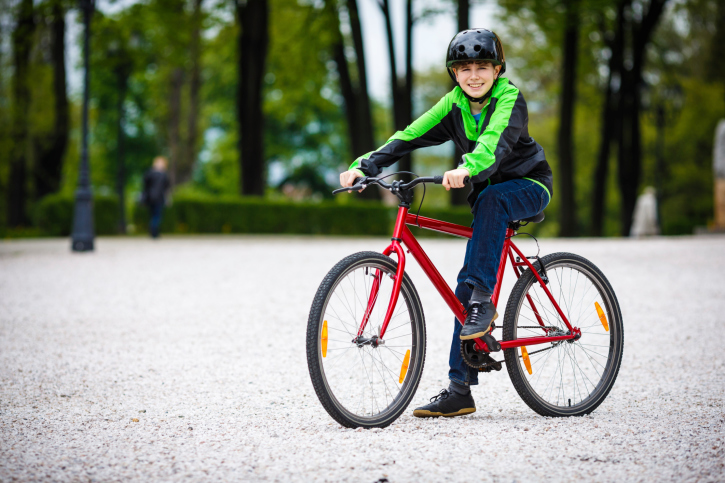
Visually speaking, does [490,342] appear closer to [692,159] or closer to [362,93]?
[362,93]

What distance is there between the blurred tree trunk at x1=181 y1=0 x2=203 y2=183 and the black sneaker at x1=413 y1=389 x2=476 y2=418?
22838 mm

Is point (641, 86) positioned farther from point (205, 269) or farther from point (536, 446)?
point (536, 446)

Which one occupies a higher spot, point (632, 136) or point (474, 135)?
point (632, 136)

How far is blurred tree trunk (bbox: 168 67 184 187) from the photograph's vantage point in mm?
32594

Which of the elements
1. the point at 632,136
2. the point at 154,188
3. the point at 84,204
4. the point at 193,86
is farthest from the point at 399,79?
the point at 193,86

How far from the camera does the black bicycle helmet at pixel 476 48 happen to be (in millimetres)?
3514

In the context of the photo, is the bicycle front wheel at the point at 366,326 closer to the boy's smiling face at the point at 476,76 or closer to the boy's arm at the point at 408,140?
the boy's arm at the point at 408,140

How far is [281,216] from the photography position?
20.4 metres

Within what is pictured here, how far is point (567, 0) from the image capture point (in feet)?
71.1

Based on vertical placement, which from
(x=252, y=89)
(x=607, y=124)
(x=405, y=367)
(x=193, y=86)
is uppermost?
(x=193, y=86)

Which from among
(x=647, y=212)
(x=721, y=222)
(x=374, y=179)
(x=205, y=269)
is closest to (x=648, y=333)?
(x=374, y=179)

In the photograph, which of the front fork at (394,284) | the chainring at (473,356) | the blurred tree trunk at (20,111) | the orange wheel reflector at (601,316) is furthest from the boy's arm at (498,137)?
the blurred tree trunk at (20,111)

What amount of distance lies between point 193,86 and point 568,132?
17.0 m

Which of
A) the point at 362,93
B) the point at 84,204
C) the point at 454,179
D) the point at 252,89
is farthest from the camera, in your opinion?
the point at 362,93
